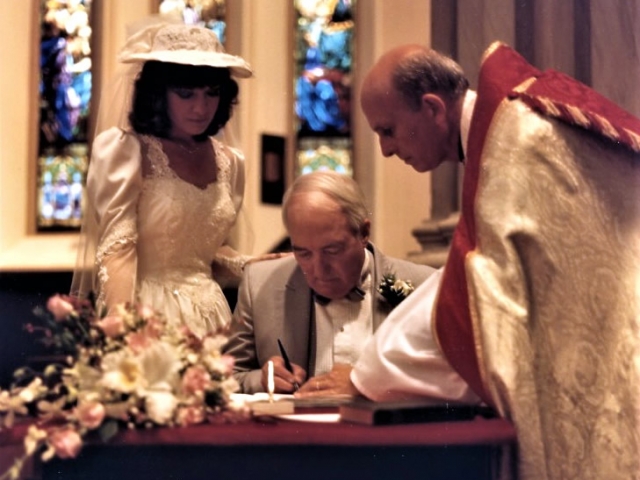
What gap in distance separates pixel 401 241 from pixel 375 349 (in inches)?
129

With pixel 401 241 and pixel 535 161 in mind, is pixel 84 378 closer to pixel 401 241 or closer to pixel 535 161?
pixel 535 161

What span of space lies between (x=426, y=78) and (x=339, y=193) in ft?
2.16

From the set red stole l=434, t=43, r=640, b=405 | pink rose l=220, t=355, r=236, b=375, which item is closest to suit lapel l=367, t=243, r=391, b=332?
red stole l=434, t=43, r=640, b=405

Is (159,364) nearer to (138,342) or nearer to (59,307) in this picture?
(138,342)

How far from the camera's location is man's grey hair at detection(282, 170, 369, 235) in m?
3.42

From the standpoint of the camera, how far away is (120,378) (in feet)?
6.92

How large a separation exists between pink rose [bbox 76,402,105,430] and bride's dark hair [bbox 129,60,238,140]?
76.6 inches

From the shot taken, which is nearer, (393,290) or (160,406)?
(160,406)

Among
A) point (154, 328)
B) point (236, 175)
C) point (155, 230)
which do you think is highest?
point (236, 175)

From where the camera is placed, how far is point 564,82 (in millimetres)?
2674

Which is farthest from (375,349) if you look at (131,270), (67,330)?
(131,270)

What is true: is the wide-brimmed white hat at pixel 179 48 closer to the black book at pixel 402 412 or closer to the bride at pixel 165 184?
the bride at pixel 165 184

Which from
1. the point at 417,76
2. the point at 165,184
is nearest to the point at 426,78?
the point at 417,76

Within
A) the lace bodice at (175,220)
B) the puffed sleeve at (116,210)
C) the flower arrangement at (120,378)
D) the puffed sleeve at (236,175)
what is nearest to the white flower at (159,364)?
the flower arrangement at (120,378)
